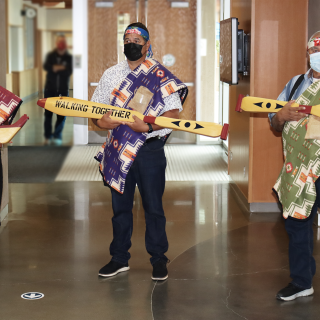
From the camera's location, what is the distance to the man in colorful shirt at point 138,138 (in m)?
3.15

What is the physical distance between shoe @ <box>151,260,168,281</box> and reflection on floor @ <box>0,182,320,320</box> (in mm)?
40

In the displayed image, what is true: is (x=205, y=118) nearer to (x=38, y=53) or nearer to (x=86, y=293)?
(x=38, y=53)

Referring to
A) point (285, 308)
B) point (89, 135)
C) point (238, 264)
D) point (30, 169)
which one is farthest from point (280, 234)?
point (89, 135)

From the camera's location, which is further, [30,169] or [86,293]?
[30,169]

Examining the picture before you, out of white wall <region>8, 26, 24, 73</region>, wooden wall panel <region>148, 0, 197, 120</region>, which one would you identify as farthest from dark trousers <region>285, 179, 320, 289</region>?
white wall <region>8, 26, 24, 73</region>

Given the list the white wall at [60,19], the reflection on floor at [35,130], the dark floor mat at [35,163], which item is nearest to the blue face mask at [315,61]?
the dark floor mat at [35,163]

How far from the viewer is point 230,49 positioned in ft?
15.6

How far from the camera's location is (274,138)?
4.78 meters

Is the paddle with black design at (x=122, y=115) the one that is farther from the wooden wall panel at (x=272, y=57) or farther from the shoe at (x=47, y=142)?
the shoe at (x=47, y=142)

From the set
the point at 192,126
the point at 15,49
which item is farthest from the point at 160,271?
the point at 15,49

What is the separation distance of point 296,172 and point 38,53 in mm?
6063

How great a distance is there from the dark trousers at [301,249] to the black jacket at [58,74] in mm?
5267

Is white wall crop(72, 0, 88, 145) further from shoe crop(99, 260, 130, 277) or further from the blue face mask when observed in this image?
the blue face mask

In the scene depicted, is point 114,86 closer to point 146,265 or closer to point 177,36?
point 146,265
